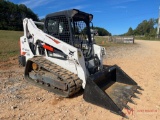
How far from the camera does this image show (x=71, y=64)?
432cm

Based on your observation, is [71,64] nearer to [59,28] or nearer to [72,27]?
[72,27]

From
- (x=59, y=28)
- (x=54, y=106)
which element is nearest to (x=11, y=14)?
(x=59, y=28)

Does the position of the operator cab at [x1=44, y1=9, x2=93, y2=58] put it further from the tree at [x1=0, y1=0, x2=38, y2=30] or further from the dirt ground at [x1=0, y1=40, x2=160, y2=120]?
the tree at [x1=0, y1=0, x2=38, y2=30]

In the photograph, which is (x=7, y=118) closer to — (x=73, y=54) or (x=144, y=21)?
(x=73, y=54)

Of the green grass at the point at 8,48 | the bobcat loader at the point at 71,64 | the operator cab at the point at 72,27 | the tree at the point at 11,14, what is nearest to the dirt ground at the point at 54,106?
the bobcat loader at the point at 71,64

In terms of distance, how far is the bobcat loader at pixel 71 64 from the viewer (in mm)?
3949

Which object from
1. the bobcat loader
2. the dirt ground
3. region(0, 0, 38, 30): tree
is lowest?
the dirt ground

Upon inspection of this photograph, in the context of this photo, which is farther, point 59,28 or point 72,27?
point 59,28

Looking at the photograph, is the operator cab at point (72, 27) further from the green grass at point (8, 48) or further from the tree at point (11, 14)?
the tree at point (11, 14)

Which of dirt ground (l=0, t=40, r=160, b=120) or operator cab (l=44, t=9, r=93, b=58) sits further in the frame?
operator cab (l=44, t=9, r=93, b=58)

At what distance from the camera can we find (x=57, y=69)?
436 centimetres

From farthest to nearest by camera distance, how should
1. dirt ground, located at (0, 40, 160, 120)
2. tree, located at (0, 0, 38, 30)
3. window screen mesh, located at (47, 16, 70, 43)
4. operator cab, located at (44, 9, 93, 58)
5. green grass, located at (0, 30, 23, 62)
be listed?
tree, located at (0, 0, 38, 30) < green grass, located at (0, 30, 23, 62) < window screen mesh, located at (47, 16, 70, 43) < operator cab, located at (44, 9, 93, 58) < dirt ground, located at (0, 40, 160, 120)

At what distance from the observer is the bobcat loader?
3949mm

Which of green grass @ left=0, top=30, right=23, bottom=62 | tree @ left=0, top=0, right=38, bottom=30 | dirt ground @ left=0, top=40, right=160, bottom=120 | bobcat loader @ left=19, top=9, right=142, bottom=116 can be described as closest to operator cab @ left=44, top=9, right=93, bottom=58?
bobcat loader @ left=19, top=9, right=142, bottom=116
